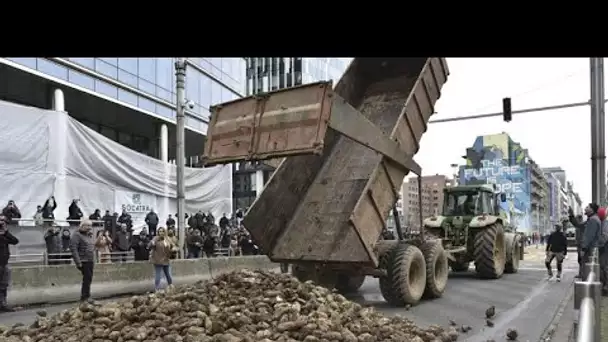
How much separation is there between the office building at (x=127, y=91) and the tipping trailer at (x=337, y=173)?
8174 millimetres

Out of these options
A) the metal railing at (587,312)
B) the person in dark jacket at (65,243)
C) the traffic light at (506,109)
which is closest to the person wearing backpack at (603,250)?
the traffic light at (506,109)

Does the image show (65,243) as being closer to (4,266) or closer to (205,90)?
(4,266)

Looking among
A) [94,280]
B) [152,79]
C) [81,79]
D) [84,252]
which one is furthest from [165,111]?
[84,252]

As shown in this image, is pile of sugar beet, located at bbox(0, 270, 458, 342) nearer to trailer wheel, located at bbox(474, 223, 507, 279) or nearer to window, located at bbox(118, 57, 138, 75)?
trailer wheel, located at bbox(474, 223, 507, 279)

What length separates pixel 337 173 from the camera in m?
10.3

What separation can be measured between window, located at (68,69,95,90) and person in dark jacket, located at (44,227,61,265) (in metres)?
11.0

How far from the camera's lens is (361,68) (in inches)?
497

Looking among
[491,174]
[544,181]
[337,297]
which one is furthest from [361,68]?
[544,181]

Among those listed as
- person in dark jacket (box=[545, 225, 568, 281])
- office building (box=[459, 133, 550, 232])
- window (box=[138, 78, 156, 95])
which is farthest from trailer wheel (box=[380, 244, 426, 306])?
office building (box=[459, 133, 550, 232])

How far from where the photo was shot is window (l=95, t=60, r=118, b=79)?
79.9ft

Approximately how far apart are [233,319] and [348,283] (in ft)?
18.6

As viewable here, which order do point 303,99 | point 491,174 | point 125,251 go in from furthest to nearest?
point 491,174
point 125,251
point 303,99
